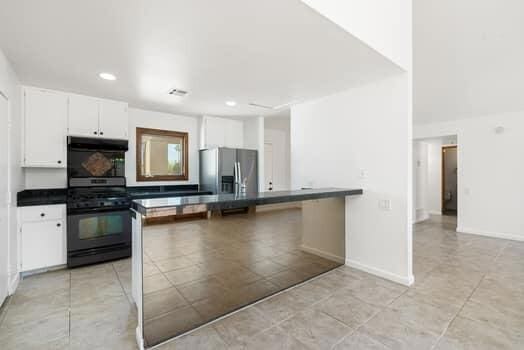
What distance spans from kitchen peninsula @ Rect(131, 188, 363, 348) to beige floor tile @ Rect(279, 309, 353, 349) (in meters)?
0.50

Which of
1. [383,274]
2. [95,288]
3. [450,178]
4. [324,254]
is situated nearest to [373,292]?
[383,274]

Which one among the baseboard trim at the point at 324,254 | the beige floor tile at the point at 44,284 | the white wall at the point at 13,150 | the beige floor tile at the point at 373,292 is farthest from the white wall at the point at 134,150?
the beige floor tile at the point at 373,292

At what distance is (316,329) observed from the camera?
1.93 m

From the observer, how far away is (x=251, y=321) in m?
2.04

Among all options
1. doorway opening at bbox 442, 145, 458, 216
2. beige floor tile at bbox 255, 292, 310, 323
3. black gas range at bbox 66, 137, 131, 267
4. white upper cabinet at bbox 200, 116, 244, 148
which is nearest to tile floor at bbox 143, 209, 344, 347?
beige floor tile at bbox 255, 292, 310, 323

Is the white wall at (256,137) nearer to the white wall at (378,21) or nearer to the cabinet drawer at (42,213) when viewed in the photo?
the white wall at (378,21)

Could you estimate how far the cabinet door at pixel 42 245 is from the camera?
287 centimetres

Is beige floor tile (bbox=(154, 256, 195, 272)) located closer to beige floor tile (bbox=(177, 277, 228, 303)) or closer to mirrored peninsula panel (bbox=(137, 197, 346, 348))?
mirrored peninsula panel (bbox=(137, 197, 346, 348))

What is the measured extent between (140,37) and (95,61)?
0.87 m

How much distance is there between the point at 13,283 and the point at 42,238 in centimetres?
59

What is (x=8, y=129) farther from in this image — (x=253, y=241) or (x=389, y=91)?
(x=389, y=91)

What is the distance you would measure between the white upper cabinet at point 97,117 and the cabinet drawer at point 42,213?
3.65 feet

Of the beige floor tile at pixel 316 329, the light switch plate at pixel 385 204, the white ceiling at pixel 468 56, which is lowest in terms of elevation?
the beige floor tile at pixel 316 329

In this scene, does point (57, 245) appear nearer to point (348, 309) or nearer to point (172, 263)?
point (172, 263)
